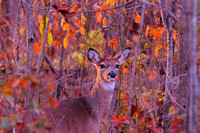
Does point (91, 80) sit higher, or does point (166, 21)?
point (166, 21)

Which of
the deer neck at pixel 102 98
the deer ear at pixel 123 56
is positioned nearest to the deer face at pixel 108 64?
the deer ear at pixel 123 56

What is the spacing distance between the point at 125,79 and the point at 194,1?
4.41m

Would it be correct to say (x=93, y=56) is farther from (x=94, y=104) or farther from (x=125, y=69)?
(x=94, y=104)

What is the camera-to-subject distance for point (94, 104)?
6051mm

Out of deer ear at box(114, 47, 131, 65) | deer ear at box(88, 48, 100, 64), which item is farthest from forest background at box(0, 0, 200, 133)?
deer ear at box(88, 48, 100, 64)

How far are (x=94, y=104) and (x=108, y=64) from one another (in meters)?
0.92

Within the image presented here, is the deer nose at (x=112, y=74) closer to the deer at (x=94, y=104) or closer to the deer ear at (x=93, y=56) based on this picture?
the deer at (x=94, y=104)

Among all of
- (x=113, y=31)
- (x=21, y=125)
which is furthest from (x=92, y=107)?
(x=21, y=125)

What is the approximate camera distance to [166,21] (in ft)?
15.5

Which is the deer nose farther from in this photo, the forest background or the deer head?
the forest background

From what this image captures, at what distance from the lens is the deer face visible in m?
6.03

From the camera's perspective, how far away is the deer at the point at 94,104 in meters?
5.16

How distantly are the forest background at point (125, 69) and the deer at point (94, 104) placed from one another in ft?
0.76

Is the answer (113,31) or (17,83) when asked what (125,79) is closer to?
(113,31)
